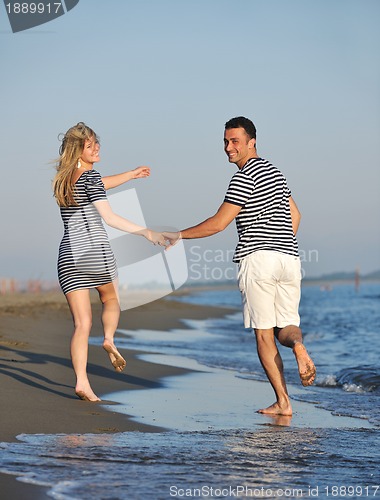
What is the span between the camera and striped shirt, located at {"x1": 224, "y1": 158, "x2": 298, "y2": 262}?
5.55m

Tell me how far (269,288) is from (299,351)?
515 mm

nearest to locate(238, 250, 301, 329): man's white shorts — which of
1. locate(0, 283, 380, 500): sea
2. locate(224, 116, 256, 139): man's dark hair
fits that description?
locate(0, 283, 380, 500): sea

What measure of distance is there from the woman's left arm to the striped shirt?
96cm

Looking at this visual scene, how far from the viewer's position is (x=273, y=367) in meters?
5.73

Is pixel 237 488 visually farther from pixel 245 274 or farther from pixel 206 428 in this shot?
pixel 245 274

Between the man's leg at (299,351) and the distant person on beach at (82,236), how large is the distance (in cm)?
112

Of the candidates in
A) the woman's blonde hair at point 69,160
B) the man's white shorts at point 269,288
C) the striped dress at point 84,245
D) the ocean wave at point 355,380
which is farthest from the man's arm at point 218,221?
the ocean wave at point 355,380

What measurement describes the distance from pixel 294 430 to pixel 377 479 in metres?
1.33

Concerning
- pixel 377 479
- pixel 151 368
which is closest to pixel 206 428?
pixel 377 479

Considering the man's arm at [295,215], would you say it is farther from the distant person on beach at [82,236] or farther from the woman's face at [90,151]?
the woman's face at [90,151]

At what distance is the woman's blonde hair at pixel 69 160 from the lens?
584 cm

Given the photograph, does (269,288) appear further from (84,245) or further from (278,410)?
(84,245)

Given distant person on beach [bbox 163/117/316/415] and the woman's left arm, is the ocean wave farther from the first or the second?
the woman's left arm

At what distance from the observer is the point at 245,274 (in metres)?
5.61
